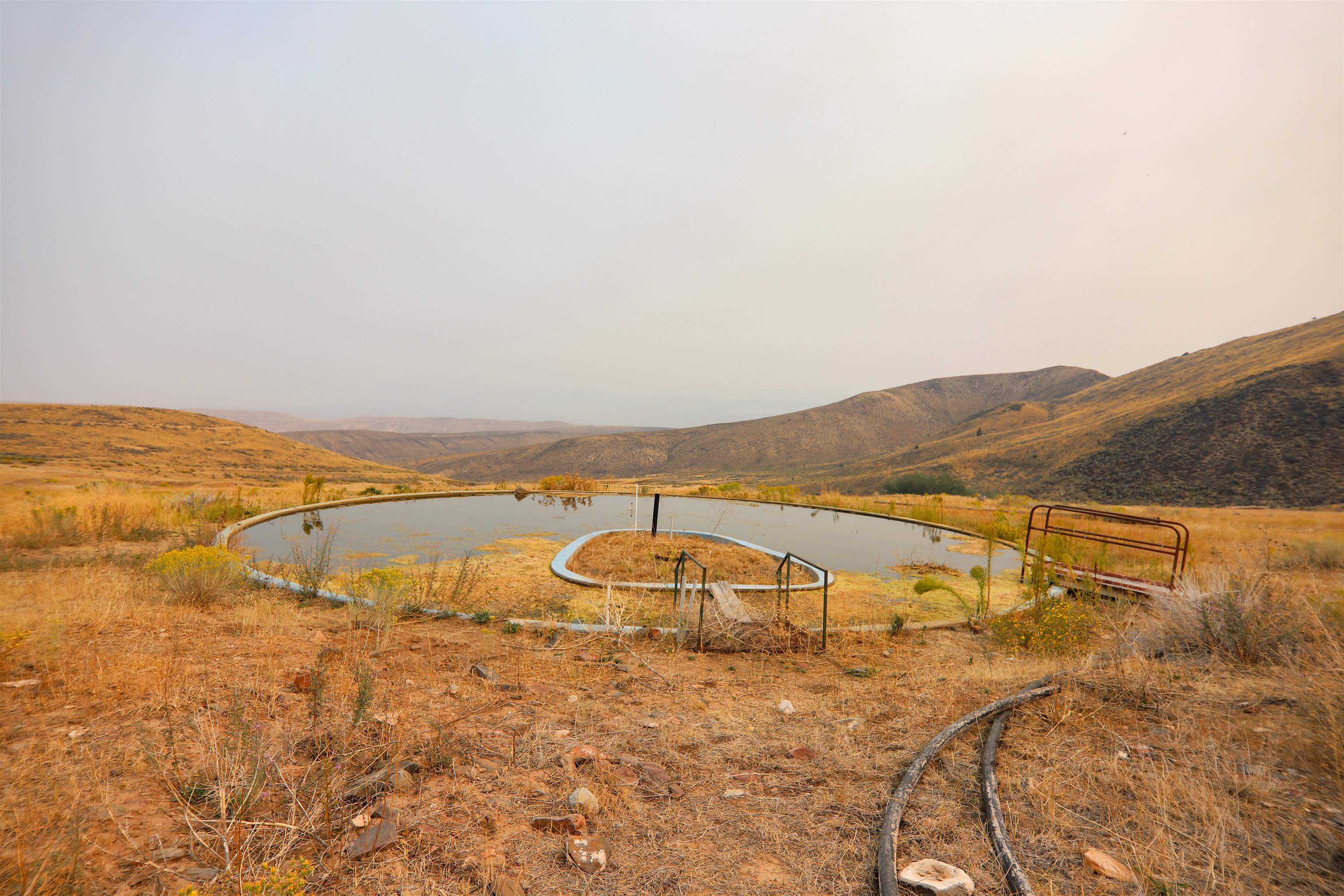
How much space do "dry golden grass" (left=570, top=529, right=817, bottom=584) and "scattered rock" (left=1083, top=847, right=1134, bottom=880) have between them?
5.94 metres

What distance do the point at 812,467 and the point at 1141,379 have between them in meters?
39.2

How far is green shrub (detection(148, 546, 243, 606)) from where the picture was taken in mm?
5660

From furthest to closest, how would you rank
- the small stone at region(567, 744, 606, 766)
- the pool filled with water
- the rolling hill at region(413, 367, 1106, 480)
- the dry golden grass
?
the rolling hill at region(413, 367, 1106, 480)
the pool filled with water
the dry golden grass
the small stone at region(567, 744, 606, 766)

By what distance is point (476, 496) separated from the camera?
1719 cm

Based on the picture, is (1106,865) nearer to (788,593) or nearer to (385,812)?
(385,812)

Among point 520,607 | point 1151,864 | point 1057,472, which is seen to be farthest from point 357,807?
point 1057,472

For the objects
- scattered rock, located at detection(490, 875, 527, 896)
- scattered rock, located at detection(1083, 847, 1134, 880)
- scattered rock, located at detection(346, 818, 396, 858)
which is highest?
scattered rock, located at detection(346, 818, 396, 858)

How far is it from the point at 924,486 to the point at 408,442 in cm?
12654

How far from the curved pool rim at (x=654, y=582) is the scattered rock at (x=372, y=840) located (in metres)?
4.12

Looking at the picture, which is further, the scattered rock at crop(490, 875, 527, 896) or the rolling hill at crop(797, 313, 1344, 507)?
the rolling hill at crop(797, 313, 1344, 507)

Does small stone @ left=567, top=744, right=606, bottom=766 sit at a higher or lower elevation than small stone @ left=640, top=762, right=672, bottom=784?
higher

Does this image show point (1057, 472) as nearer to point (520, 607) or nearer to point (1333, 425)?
point (1333, 425)

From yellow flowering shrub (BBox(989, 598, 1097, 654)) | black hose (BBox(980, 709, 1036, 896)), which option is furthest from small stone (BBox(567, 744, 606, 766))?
yellow flowering shrub (BBox(989, 598, 1097, 654))

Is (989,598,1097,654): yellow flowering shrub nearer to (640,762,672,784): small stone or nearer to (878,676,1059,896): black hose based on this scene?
(878,676,1059,896): black hose
